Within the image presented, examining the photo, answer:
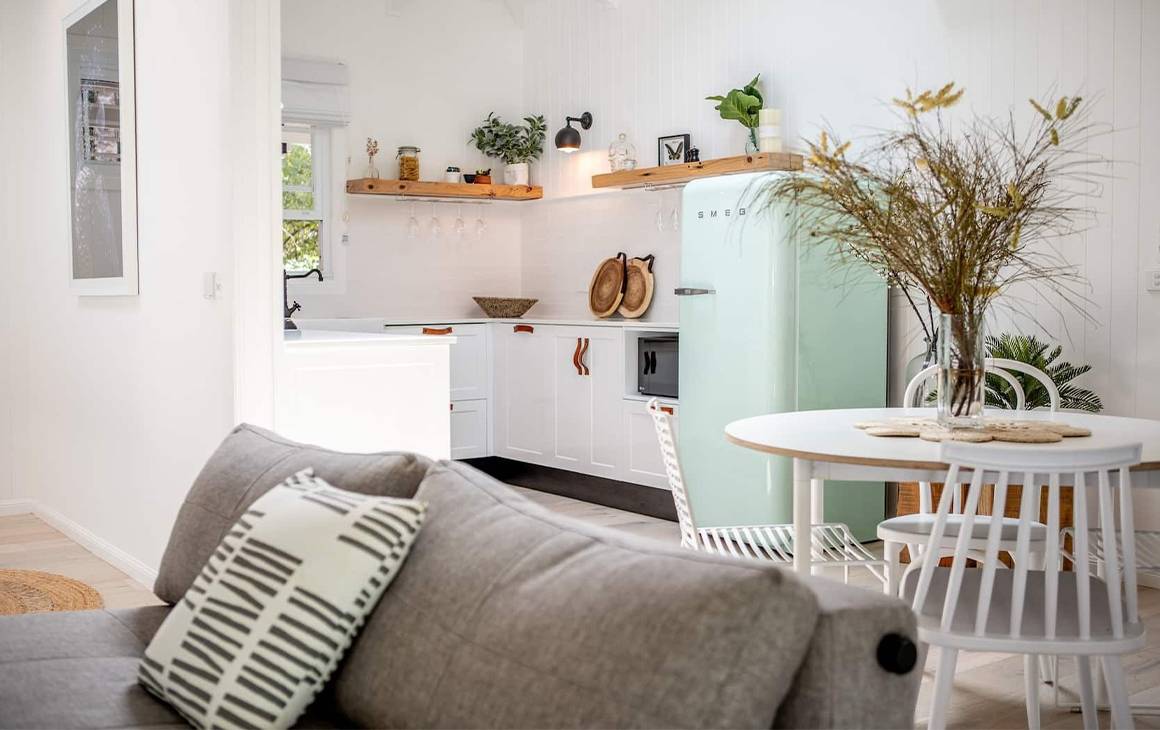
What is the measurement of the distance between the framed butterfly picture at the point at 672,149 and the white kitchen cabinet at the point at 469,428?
177 centimetres

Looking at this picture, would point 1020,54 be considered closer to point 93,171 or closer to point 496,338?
point 496,338

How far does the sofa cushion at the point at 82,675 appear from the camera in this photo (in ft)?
5.24

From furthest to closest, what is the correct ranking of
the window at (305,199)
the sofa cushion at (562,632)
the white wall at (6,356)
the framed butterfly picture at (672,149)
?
the window at (305,199)
the framed butterfly picture at (672,149)
the white wall at (6,356)
the sofa cushion at (562,632)

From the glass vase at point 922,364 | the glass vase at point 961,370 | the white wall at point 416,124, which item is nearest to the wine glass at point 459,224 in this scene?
the white wall at point 416,124

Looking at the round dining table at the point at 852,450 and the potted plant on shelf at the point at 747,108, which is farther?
the potted plant on shelf at the point at 747,108

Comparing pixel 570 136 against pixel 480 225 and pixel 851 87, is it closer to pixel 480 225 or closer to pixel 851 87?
pixel 480 225

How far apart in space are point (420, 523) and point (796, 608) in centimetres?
60

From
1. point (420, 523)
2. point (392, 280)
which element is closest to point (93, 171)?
point (392, 280)

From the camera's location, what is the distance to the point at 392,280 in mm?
6910

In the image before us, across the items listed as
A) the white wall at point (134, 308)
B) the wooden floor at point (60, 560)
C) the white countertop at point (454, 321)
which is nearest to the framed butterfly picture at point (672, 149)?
the white countertop at point (454, 321)

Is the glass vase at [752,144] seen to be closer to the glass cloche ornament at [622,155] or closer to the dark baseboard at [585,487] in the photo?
the glass cloche ornament at [622,155]

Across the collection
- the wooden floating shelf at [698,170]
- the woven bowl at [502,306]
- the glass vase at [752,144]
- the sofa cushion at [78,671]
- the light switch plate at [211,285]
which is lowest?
the sofa cushion at [78,671]

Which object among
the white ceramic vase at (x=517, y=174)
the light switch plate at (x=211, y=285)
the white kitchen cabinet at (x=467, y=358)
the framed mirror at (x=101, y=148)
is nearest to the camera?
the light switch plate at (x=211, y=285)

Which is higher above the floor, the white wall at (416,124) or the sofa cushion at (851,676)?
the white wall at (416,124)
